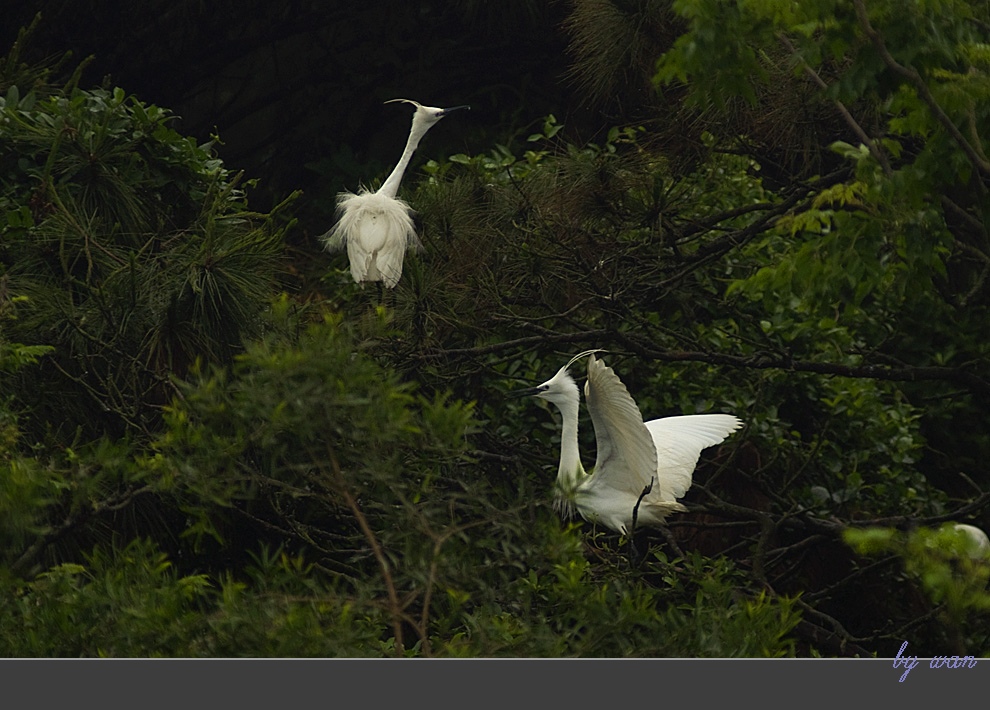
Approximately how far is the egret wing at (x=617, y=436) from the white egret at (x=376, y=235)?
139 cm

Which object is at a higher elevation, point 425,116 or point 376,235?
point 425,116

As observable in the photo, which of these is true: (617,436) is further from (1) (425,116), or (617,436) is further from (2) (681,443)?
(1) (425,116)

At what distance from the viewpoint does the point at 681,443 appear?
Answer: 3.32 metres

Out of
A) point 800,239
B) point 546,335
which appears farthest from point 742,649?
point 800,239

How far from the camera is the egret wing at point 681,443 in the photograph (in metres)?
3.26

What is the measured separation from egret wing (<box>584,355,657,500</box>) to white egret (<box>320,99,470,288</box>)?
1392mm

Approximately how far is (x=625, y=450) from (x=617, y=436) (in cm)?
5

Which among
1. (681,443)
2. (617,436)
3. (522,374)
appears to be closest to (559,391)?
(617,436)
